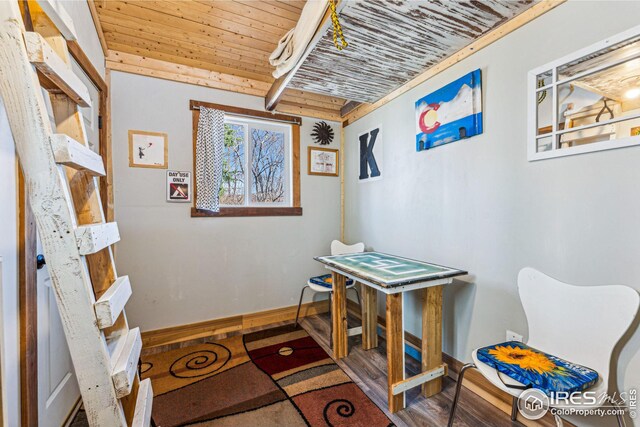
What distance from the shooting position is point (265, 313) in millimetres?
2852

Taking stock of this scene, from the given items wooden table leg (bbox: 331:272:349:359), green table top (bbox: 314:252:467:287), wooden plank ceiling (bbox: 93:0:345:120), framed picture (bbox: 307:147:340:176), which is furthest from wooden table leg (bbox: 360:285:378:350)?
wooden plank ceiling (bbox: 93:0:345:120)

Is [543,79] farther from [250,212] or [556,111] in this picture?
[250,212]

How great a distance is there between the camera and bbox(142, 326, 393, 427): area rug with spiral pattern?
1568 millimetres

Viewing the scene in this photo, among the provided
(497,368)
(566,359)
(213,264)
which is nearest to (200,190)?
(213,264)

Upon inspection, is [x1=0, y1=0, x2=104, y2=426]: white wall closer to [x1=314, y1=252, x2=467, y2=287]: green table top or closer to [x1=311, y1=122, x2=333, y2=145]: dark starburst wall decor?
[x1=314, y1=252, x2=467, y2=287]: green table top

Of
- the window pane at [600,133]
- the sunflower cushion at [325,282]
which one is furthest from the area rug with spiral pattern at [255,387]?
the window pane at [600,133]

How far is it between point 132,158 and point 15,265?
5.17 feet

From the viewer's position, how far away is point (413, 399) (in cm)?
171

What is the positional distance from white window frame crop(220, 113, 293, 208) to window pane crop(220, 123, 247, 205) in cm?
3

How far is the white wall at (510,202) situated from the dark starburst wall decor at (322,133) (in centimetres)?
92

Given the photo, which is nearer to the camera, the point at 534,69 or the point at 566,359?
the point at 566,359

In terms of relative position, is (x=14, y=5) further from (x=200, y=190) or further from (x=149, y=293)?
(x=149, y=293)

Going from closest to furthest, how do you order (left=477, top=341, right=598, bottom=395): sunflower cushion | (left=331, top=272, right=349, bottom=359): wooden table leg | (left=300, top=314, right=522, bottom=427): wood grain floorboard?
(left=477, top=341, right=598, bottom=395): sunflower cushion, (left=300, top=314, right=522, bottom=427): wood grain floorboard, (left=331, top=272, right=349, bottom=359): wooden table leg

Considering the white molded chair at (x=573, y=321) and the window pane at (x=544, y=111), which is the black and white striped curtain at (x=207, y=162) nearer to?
the white molded chair at (x=573, y=321)
